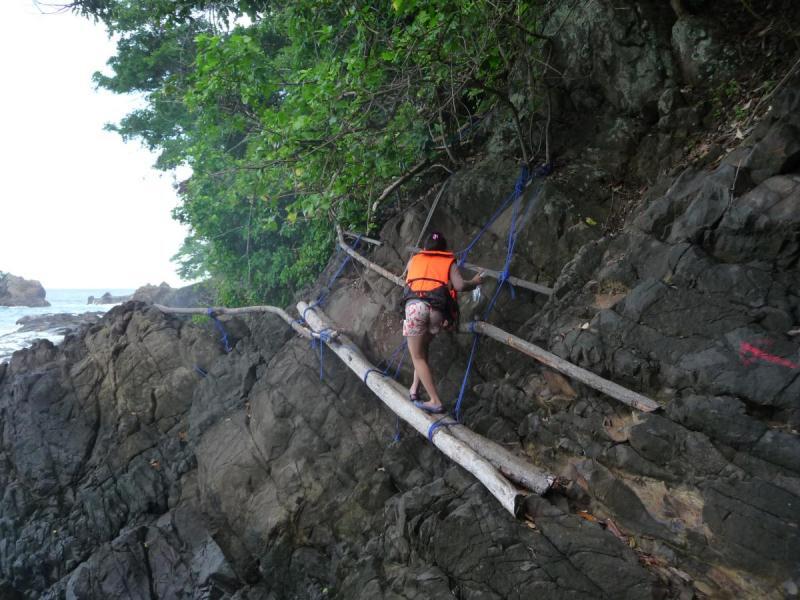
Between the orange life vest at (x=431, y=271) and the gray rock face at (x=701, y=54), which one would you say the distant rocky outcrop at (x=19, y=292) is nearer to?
the orange life vest at (x=431, y=271)

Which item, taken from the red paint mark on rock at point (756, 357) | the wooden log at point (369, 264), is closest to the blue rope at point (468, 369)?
the wooden log at point (369, 264)

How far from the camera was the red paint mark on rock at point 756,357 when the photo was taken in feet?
10.9

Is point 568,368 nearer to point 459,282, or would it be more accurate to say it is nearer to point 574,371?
point 574,371

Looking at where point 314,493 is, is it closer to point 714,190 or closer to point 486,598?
point 486,598

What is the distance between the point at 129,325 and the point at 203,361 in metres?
2.53

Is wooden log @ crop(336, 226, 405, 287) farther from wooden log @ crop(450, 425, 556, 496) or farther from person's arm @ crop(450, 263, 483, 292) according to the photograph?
wooden log @ crop(450, 425, 556, 496)

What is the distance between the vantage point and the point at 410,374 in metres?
6.80

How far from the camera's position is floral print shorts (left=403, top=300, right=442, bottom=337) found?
5.46 metres

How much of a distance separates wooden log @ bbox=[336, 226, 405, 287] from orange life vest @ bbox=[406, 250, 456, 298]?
158 cm

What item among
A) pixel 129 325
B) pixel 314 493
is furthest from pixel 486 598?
pixel 129 325

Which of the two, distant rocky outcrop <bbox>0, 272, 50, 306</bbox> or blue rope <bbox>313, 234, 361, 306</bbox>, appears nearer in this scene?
blue rope <bbox>313, 234, 361, 306</bbox>

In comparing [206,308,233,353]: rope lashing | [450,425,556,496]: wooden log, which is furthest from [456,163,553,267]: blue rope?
[206,308,233,353]: rope lashing

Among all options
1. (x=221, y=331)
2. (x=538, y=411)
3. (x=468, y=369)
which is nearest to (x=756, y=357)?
(x=538, y=411)

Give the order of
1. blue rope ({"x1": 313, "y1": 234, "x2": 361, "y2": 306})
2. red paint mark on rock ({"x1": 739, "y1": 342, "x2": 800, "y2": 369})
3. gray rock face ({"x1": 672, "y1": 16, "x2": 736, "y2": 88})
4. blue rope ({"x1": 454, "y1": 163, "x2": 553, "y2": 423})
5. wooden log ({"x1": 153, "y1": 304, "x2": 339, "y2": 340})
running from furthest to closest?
blue rope ({"x1": 313, "y1": 234, "x2": 361, "y2": 306}) → wooden log ({"x1": 153, "y1": 304, "x2": 339, "y2": 340}) → blue rope ({"x1": 454, "y1": 163, "x2": 553, "y2": 423}) → gray rock face ({"x1": 672, "y1": 16, "x2": 736, "y2": 88}) → red paint mark on rock ({"x1": 739, "y1": 342, "x2": 800, "y2": 369})
